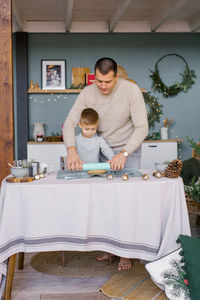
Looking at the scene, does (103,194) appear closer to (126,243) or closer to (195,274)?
(126,243)

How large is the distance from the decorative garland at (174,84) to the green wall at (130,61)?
7 cm

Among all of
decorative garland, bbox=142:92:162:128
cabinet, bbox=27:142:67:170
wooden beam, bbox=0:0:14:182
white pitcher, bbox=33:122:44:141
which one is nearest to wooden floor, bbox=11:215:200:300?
wooden beam, bbox=0:0:14:182

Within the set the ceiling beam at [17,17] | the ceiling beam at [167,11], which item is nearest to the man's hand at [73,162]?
the ceiling beam at [167,11]

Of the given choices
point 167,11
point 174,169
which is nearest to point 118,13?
point 167,11

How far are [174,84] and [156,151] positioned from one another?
4.02ft

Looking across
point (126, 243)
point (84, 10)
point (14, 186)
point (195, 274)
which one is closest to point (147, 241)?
point (126, 243)

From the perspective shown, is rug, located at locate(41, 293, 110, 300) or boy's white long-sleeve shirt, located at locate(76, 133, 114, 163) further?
boy's white long-sleeve shirt, located at locate(76, 133, 114, 163)

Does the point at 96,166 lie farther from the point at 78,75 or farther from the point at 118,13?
the point at 78,75

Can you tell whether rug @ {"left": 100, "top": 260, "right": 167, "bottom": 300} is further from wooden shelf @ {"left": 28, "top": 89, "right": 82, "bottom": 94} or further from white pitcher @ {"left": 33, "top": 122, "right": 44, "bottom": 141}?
wooden shelf @ {"left": 28, "top": 89, "right": 82, "bottom": 94}

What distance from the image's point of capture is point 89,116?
248 centimetres

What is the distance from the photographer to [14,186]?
195 centimetres

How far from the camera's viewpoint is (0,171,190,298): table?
1.96 meters

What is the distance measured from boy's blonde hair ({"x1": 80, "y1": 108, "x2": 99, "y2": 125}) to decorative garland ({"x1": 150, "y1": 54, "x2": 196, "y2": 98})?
130 inches

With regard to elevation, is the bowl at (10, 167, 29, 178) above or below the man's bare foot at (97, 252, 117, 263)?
above
